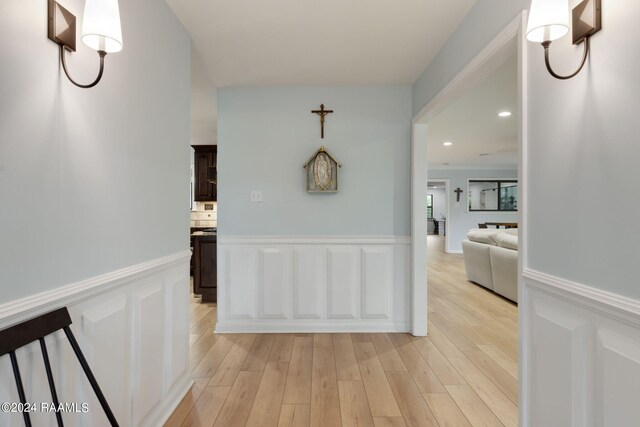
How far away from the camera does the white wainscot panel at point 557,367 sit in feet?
3.76

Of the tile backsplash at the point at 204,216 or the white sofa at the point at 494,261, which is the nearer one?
the white sofa at the point at 494,261

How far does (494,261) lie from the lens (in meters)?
4.54

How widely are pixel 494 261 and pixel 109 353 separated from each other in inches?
177

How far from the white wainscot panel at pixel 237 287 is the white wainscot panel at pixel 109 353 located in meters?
1.64

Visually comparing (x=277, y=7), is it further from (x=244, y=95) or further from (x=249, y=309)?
(x=249, y=309)

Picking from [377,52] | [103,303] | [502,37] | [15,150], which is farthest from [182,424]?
[377,52]

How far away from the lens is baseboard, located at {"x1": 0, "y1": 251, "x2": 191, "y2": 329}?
0.95 m

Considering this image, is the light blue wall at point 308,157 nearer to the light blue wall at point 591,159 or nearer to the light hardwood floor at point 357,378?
the light hardwood floor at point 357,378

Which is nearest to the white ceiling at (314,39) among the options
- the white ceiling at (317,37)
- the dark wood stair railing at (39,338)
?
the white ceiling at (317,37)

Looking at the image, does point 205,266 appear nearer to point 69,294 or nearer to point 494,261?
point 69,294

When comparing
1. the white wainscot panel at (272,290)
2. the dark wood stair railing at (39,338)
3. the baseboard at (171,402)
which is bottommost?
the baseboard at (171,402)

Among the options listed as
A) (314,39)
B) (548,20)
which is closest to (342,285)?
(314,39)

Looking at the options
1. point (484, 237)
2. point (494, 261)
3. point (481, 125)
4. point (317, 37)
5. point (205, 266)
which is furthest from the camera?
point (484, 237)

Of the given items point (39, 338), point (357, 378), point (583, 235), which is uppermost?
point (583, 235)
